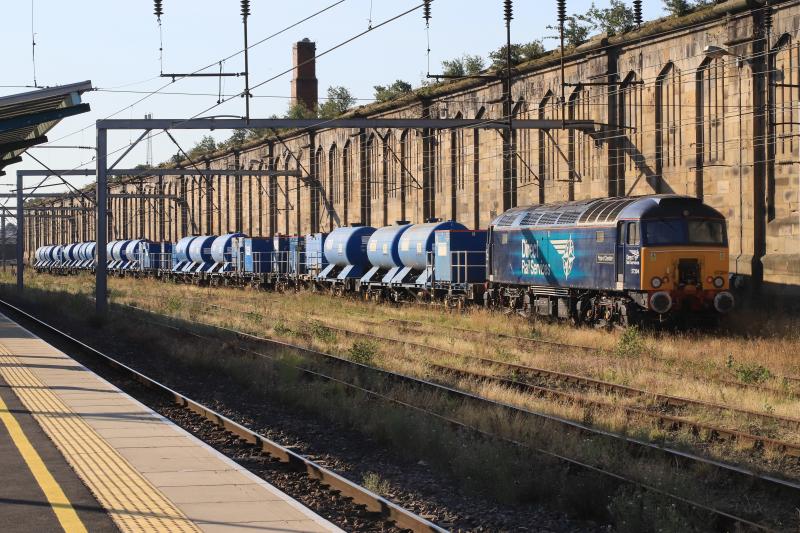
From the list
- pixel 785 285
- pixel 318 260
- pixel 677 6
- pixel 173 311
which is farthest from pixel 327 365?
pixel 677 6

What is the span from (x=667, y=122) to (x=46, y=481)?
2872 cm

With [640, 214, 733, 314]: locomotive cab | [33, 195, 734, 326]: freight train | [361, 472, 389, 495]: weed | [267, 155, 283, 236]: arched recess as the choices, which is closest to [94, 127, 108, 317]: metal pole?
[33, 195, 734, 326]: freight train

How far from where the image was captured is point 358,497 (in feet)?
35.0

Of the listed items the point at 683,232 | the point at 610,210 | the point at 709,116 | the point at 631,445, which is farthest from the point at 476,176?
the point at 631,445

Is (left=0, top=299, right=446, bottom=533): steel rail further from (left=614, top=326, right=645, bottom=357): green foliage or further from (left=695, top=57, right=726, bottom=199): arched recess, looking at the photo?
(left=695, top=57, right=726, bottom=199): arched recess

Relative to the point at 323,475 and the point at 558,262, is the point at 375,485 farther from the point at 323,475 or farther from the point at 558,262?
the point at 558,262

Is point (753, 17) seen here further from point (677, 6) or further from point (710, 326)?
point (677, 6)

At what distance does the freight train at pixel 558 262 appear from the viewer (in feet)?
84.3

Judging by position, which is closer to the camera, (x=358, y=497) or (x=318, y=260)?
(x=358, y=497)

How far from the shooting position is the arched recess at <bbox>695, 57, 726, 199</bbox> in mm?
32625

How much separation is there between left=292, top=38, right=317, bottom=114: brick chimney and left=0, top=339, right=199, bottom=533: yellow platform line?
63448 millimetres

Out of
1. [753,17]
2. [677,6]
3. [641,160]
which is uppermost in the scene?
[677,6]

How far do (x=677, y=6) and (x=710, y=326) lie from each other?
42080 mm

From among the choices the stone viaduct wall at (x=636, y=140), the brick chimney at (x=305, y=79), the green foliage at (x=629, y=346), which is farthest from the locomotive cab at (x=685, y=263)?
the brick chimney at (x=305, y=79)
